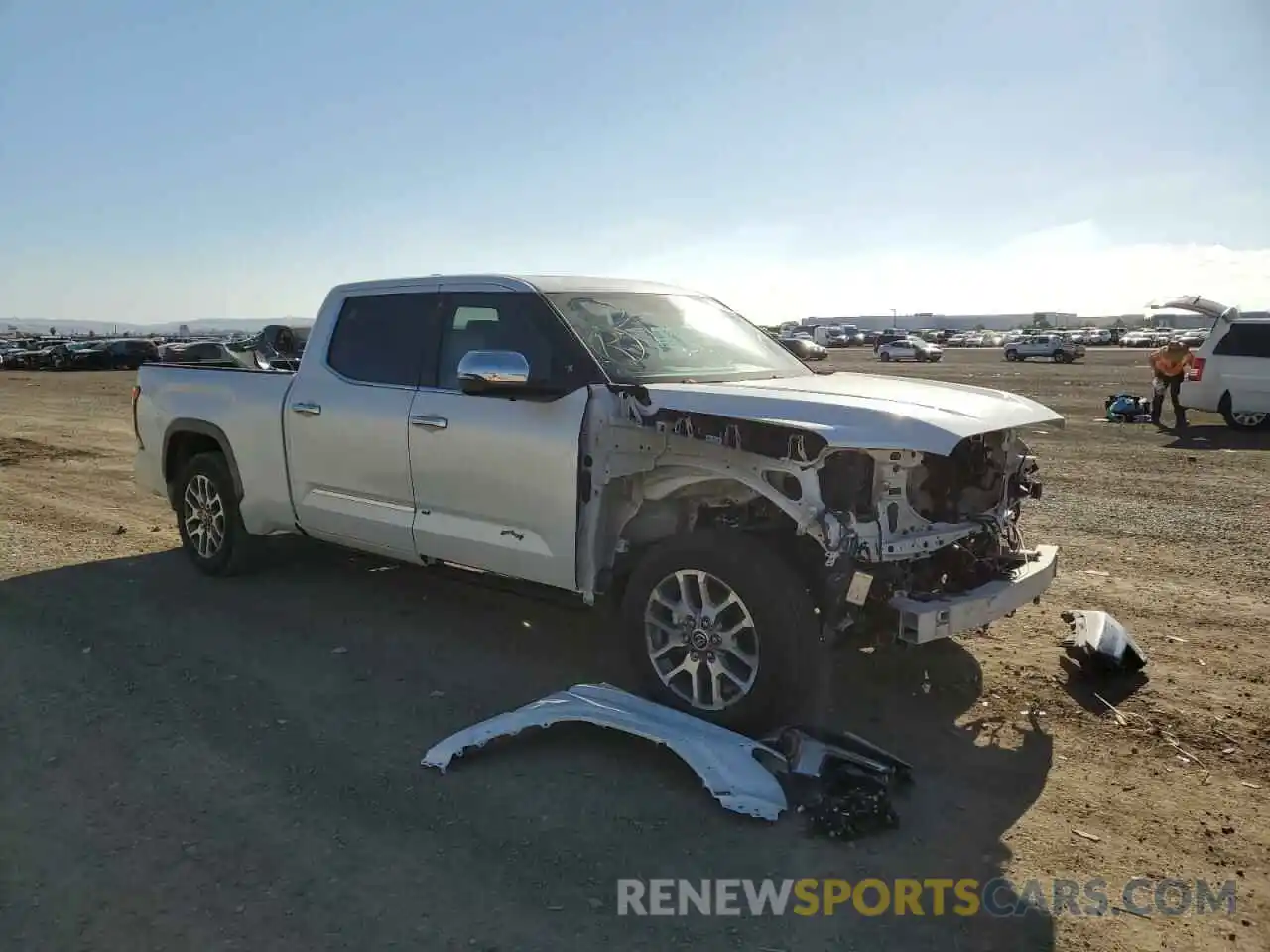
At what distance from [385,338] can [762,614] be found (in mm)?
2892

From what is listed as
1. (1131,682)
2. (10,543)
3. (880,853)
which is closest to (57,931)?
(880,853)

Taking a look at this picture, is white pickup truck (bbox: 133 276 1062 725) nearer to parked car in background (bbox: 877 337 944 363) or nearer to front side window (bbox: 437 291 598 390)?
front side window (bbox: 437 291 598 390)

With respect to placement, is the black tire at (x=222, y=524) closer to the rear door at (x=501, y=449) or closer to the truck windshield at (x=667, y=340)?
the rear door at (x=501, y=449)

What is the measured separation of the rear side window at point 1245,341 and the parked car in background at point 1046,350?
33.4m

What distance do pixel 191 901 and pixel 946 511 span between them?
326 cm

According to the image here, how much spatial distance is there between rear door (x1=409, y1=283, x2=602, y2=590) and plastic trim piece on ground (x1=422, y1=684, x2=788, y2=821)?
0.63 m

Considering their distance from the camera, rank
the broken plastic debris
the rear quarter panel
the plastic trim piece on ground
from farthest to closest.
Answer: the rear quarter panel < the broken plastic debris < the plastic trim piece on ground

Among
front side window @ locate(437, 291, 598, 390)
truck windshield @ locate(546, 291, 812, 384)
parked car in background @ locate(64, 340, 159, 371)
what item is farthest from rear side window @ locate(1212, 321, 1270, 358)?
parked car in background @ locate(64, 340, 159, 371)

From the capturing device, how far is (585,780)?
12.6 feet

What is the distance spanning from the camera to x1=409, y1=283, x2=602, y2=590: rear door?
4516 mm

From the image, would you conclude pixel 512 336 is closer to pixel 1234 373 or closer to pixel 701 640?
pixel 701 640

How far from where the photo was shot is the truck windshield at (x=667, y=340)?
4750mm

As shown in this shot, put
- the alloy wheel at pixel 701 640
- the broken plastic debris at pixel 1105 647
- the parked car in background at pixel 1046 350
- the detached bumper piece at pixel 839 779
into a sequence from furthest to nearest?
the parked car in background at pixel 1046 350
the broken plastic debris at pixel 1105 647
the alloy wheel at pixel 701 640
the detached bumper piece at pixel 839 779

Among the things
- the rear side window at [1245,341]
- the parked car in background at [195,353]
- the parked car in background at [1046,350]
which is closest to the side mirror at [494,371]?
the parked car in background at [195,353]
